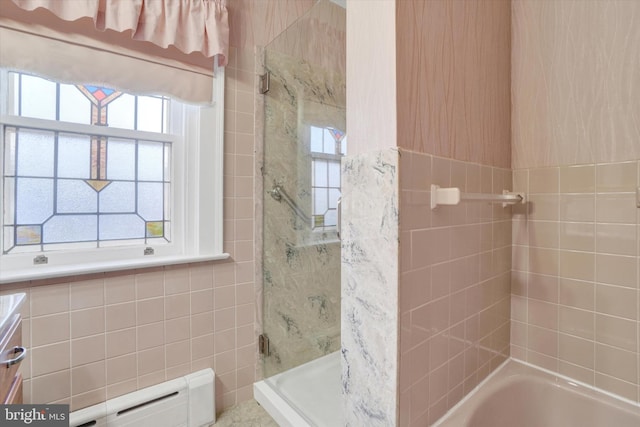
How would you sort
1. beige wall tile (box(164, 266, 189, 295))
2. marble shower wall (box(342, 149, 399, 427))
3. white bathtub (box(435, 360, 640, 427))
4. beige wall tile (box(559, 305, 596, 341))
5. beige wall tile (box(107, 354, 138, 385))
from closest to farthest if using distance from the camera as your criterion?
marble shower wall (box(342, 149, 399, 427))
white bathtub (box(435, 360, 640, 427))
beige wall tile (box(559, 305, 596, 341))
beige wall tile (box(107, 354, 138, 385))
beige wall tile (box(164, 266, 189, 295))

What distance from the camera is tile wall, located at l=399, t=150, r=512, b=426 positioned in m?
0.84

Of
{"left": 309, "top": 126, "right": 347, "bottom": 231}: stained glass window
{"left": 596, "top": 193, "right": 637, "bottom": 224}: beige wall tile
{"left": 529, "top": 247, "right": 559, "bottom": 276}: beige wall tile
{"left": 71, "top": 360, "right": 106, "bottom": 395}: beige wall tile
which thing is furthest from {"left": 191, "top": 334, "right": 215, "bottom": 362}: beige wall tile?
{"left": 596, "top": 193, "right": 637, "bottom": 224}: beige wall tile

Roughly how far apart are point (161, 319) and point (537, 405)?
1.65 meters

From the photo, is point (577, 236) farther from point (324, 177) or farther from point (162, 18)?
point (162, 18)

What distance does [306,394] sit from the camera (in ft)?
4.65

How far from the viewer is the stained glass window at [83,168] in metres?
1.13

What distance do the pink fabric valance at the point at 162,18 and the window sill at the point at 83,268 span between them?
3.05 ft

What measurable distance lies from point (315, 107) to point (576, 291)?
1.40 m

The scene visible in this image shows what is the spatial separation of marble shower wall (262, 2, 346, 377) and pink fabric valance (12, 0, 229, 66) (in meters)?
0.31

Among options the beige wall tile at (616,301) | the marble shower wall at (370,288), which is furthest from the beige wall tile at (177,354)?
the beige wall tile at (616,301)

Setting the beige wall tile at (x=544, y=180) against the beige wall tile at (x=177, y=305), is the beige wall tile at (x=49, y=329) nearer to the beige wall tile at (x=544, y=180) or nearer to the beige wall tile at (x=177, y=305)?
the beige wall tile at (x=177, y=305)

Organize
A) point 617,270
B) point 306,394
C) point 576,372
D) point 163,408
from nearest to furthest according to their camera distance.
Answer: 1. point 617,270
2. point 576,372
3. point 163,408
4. point 306,394

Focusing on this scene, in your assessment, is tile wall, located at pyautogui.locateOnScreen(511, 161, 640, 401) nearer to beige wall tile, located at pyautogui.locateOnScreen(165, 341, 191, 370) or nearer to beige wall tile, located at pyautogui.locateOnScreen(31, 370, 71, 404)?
beige wall tile, located at pyautogui.locateOnScreen(165, 341, 191, 370)

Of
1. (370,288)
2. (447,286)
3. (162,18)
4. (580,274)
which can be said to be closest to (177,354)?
(370,288)
